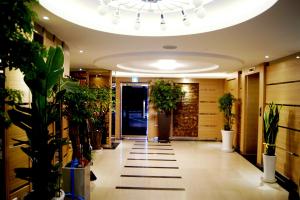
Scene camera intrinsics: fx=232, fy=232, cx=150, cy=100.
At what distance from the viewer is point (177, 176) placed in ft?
17.1

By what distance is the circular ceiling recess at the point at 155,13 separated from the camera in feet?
9.66

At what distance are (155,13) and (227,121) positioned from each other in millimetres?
5572

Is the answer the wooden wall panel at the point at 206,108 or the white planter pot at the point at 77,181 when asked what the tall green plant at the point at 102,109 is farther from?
the white planter pot at the point at 77,181

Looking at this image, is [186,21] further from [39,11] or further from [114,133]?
[114,133]

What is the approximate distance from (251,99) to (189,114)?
10.2 ft

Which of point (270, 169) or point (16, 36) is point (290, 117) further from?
point (16, 36)

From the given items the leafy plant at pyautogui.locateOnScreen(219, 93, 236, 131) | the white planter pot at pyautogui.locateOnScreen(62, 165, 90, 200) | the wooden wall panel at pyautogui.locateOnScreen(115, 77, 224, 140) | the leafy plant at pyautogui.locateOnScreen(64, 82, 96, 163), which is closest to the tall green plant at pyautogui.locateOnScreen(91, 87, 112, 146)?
the wooden wall panel at pyautogui.locateOnScreen(115, 77, 224, 140)

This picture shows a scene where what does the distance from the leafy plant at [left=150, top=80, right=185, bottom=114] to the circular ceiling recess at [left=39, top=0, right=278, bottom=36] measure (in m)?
5.48

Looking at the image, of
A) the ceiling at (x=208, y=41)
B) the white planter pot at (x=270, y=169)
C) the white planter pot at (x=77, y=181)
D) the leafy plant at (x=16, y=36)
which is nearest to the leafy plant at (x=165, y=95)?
the ceiling at (x=208, y=41)

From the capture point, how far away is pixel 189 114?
993cm

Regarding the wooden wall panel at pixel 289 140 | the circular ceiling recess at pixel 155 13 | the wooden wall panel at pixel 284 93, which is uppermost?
the circular ceiling recess at pixel 155 13

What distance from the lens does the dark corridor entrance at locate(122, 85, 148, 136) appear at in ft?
33.2

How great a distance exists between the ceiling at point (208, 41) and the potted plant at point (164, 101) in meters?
3.96

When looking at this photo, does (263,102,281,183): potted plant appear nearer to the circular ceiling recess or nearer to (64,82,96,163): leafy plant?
the circular ceiling recess
